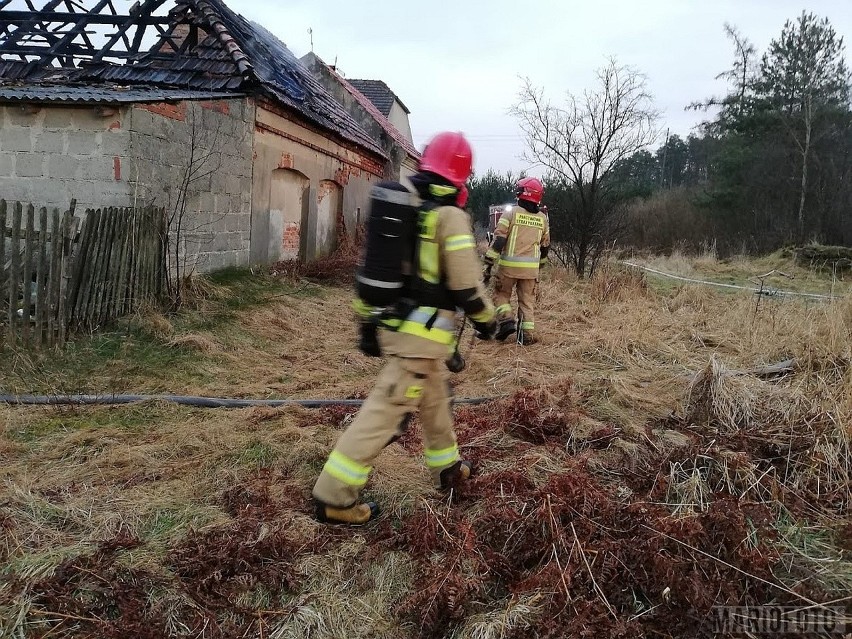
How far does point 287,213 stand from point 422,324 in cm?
865

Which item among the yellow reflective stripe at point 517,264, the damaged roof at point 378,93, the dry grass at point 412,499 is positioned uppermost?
the damaged roof at point 378,93

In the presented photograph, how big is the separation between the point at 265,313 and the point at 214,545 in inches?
211

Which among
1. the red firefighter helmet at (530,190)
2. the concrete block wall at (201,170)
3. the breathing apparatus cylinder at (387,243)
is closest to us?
the breathing apparatus cylinder at (387,243)

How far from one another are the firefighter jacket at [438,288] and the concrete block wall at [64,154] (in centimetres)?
526

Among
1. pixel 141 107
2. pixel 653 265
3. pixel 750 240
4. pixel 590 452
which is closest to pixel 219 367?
pixel 141 107

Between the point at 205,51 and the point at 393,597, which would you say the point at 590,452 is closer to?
the point at 393,597

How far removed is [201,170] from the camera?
7930mm

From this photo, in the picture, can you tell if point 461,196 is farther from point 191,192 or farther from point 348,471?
point 191,192

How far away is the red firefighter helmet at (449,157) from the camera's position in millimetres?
2832

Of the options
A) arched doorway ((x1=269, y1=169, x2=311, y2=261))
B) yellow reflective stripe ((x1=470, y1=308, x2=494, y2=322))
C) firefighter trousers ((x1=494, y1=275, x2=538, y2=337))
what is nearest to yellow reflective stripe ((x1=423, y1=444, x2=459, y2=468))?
yellow reflective stripe ((x1=470, y1=308, x2=494, y2=322))

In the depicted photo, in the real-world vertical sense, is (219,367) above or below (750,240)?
below

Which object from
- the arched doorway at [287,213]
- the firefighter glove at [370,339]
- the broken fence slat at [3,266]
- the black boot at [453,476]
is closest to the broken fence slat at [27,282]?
the broken fence slat at [3,266]

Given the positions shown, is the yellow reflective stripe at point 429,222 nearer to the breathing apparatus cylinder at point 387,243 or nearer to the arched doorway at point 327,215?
the breathing apparatus cylinder at point 387,243

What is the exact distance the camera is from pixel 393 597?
2457mm
